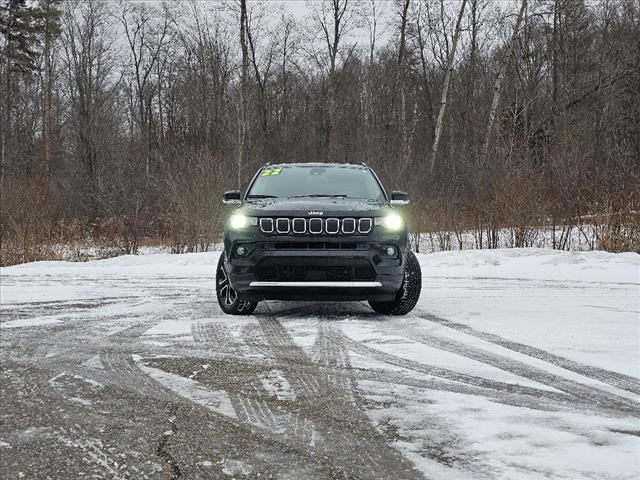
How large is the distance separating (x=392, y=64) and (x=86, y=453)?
119 ft

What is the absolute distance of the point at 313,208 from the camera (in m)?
6.25

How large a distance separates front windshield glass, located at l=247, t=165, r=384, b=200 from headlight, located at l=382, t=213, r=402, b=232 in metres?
0.81

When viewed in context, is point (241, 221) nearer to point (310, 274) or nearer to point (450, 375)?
point (310, 274)

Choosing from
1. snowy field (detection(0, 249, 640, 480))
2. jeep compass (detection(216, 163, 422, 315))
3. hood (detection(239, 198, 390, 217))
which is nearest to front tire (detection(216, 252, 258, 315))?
snowy field (detection(0, 249, 640, 480))

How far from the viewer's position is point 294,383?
419cm

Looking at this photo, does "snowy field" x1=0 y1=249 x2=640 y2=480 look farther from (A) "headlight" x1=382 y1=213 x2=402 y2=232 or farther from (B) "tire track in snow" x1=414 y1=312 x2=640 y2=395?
(A) "headlight" x1=382 y1=213 x2=402 y2=232

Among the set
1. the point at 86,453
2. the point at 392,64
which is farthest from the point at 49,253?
the point at 392,64

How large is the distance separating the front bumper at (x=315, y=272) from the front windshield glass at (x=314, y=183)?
3.74ft

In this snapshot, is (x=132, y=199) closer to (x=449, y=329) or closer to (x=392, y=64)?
(x=449, y=329)

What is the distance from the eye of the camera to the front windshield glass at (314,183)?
23.9 feet

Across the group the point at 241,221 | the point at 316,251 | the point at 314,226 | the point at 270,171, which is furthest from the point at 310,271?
the point at 270,171

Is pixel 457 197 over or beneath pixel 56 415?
over

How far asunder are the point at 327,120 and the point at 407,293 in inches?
1189

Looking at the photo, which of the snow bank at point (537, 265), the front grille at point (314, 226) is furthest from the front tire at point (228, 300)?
the snow bank at point (537, 265)
